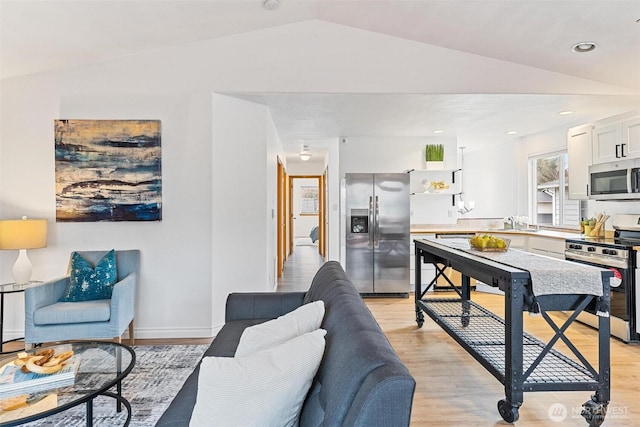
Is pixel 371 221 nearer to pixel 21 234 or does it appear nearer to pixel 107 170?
pixel 107 170

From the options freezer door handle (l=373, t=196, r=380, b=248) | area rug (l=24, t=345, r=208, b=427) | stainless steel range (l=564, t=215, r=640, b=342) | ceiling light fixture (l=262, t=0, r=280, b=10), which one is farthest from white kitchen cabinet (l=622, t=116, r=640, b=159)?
area rug (l=24, t=345, r=208, b=427)

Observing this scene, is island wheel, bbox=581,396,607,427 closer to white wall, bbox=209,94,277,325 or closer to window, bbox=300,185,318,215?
white wall, bbox=209,94,277,325

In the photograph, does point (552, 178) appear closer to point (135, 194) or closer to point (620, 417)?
point (620, 417)

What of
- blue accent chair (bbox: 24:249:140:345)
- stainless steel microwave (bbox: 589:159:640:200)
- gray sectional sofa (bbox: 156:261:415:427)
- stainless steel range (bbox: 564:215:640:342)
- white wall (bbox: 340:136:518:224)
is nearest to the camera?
gray sectional sofa (bbox: 156:261:415:427)

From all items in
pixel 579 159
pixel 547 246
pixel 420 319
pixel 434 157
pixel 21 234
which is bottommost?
pixel 420 319

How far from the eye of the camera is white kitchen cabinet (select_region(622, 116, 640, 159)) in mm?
3590

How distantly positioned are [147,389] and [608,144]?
4815 mm

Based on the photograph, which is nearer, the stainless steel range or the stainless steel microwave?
the stainless steel range

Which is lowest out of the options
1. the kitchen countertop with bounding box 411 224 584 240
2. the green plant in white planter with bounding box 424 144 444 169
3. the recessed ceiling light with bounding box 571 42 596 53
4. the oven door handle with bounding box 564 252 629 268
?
the oven door handle with bounding box 564 252 629 268

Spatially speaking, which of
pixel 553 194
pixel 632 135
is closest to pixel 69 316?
pixel 632 135

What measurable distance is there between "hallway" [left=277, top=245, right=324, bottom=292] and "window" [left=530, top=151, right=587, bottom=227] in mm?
3772

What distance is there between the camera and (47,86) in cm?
354

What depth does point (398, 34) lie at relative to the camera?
3564mm

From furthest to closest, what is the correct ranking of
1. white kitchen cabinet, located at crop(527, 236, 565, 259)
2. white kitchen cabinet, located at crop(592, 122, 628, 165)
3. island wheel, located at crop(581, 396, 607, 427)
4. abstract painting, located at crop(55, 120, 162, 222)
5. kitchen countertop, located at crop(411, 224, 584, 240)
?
kitchen countertop, located at crop(411, 224, 584, 240) → white kitchen cabinet, located at crop(527, 236, 565, 259) → white kitchen cabinet, located at crop(592, 122, 628, 165) → abstract painting, located at crop(55, 120, 162, 222) → island wheel, located at crop(581, 396, 607, 427)
